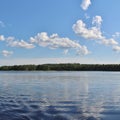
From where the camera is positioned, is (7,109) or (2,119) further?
(7,109)

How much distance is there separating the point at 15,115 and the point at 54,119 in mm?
2791

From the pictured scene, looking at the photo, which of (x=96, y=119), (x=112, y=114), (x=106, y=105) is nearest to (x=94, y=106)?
(x=106, y=105)

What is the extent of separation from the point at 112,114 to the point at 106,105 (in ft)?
14.0

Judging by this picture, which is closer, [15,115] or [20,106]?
[15,115]

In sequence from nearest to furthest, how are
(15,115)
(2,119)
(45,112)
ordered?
(2,119), (15,115), (45,112)

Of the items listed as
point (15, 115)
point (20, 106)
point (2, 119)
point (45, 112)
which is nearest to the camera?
point (2, 119)

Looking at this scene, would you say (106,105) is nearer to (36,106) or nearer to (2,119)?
(36,106)

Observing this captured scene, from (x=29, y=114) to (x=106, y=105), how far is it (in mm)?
7396

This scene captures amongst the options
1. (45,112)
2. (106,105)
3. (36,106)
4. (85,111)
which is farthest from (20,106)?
(106,105)

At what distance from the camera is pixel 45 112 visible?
20797mm

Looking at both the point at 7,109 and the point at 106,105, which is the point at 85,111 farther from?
the point at 7,109

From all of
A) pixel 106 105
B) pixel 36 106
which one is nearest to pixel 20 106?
pixel 36 106

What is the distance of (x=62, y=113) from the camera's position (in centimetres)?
2033

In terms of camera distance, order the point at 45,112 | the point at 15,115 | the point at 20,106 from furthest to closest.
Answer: the point at 20,106
the point at 45,112
the point at 15,115
